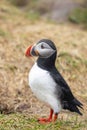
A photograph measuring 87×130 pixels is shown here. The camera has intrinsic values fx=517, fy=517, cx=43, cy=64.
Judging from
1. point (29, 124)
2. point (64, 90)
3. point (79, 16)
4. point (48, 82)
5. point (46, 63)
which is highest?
point (79, 16)

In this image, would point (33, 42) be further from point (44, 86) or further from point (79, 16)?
point (44, 86)

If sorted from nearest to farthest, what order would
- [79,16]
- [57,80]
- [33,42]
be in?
[57,80] < [33,42] < [79,16]

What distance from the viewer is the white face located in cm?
531

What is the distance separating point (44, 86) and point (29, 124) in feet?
1.50

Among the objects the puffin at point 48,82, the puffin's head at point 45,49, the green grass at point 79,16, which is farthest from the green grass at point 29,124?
the green grass at point 79,16

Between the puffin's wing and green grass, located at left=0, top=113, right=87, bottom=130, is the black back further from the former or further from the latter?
green grass, located at left=0, top=113, right=87, bottom=130

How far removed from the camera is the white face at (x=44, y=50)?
5.31 meters

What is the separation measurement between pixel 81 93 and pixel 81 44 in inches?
75.4

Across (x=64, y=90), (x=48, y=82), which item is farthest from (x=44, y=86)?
(x=64, y=90)

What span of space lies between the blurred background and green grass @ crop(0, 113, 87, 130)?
0.58 ft

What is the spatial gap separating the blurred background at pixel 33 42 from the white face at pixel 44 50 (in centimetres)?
87

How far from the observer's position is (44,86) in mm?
5160

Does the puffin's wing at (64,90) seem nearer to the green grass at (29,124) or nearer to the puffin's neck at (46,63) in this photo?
the puffin's neck at (46,63)

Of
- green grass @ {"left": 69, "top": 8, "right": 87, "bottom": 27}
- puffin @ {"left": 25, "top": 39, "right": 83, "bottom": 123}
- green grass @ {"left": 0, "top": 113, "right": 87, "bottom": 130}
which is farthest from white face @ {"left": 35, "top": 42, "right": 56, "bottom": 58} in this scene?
green grass @ {"left": 69, "top": 8, "right": 87, "bottom": 27}
